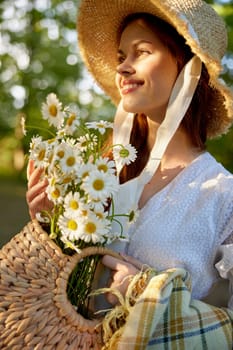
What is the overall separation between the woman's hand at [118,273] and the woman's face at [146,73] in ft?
1.39

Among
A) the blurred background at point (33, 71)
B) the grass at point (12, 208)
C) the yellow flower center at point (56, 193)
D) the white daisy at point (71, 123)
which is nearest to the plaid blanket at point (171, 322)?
the yellow flower center at point (56, 193)

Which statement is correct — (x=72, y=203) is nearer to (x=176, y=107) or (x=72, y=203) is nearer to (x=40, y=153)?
(x=40, y=153)

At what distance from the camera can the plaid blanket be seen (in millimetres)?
1285

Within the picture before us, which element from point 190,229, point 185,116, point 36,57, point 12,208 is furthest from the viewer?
point 12,208

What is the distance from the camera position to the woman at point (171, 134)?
Result: 59.7 inches

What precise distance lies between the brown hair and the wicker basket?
1.44 ft

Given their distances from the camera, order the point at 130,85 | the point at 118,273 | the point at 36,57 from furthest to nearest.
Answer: the point at 36,57
the point at 130,85
the point at 118,273

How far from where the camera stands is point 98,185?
4.33 feet

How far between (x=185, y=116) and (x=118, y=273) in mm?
527

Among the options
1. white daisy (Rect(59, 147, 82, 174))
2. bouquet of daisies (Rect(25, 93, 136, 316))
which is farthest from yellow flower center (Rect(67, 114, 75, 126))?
white daisy (Rect(59, 147, 82, 174))

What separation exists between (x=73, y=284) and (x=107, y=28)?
2.64 ft

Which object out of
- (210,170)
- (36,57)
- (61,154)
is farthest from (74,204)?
(36,57)

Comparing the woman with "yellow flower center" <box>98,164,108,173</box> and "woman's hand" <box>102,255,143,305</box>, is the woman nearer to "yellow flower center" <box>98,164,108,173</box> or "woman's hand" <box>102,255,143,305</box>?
"woman's hand" <box>102,255,143,305</box>

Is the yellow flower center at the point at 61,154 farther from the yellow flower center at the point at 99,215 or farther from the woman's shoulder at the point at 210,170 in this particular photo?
the woman's shoulder at the point at 210,170
